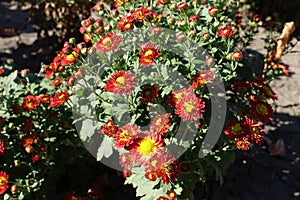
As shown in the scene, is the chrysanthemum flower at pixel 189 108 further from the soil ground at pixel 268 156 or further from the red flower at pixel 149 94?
the soil ground at pixel 268 156

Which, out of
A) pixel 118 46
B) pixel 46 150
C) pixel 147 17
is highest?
pixel 147 17

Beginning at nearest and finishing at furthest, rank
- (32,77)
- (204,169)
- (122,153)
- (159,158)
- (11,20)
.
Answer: (159,158)
(122,153)
(204,169)
(32,77)
(11,20)

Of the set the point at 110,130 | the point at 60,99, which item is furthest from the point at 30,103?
the point at 110,130

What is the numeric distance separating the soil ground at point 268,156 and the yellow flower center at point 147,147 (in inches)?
34.5

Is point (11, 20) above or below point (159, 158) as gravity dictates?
below

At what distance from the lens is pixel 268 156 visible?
281 centimetres

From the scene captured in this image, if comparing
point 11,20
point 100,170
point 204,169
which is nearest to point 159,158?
point 204,169

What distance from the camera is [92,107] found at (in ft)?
6.54

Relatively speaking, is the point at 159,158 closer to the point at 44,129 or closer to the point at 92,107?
the point at 92,107

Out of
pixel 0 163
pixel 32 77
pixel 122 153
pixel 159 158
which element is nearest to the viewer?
pixel 159 158

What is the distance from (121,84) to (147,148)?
0.97ft

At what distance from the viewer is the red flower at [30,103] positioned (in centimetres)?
206

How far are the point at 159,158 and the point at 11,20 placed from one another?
3.64 metres

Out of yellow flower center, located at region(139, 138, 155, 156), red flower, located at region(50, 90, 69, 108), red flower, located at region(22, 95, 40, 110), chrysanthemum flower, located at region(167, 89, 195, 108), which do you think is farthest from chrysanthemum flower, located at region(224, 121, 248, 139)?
red flower, located at region(22, 95, 40, 110)
